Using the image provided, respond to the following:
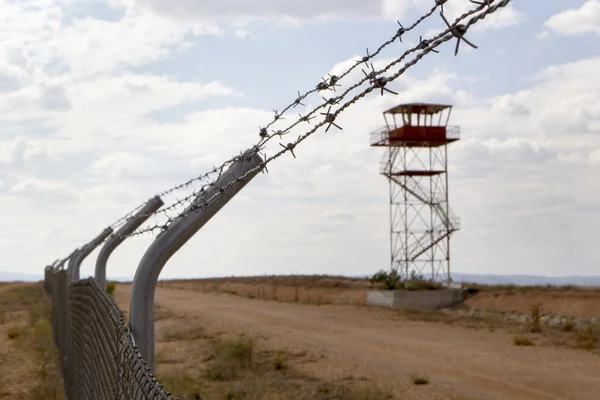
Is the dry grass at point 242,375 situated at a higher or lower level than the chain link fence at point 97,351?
lower

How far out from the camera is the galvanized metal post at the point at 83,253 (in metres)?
10.6

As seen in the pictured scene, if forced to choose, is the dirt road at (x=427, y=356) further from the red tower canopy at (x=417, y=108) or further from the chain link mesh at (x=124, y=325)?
the red tower canopy at (x=417, y=108)

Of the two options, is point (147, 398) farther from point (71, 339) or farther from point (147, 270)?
point (71, 339)

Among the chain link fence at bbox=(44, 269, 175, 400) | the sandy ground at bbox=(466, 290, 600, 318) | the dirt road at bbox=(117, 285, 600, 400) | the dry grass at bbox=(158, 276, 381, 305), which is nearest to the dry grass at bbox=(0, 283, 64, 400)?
the chain link fence at bbox=(44, 269, 175, 400)

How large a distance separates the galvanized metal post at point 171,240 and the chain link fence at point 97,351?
0.11 meters

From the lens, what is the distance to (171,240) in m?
4.71

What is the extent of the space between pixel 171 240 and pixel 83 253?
6919 mm

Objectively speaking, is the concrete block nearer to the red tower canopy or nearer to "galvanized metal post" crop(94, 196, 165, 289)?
the red tower canopy

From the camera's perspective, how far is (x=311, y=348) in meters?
18.0

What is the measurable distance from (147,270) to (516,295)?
34032 mm

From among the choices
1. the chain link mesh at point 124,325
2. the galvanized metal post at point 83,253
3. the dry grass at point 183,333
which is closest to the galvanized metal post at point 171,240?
the chain link mesh at point 124,325

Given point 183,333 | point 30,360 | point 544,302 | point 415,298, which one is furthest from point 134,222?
point 544,302

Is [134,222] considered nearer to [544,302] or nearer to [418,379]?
[418,379]

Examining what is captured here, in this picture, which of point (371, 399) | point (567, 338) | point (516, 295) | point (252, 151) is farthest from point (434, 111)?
point (252, 151)
